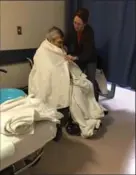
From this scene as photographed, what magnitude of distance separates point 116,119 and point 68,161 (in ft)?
2.88

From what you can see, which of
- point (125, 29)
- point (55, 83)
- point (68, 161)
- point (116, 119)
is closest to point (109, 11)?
point (125, 29)

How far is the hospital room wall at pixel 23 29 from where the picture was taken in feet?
7.32

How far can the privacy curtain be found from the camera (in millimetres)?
2217

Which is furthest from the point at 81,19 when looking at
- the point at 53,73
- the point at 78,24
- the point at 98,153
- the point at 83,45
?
the point at 98,153

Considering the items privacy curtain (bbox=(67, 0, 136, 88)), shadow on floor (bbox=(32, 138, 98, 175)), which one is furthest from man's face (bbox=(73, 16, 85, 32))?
shadow on floor (bbox=(32, 138, 98, 175))

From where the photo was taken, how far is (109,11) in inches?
91.5

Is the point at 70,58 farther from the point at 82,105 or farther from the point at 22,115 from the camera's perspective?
the point at 22,115

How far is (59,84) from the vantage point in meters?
2.08

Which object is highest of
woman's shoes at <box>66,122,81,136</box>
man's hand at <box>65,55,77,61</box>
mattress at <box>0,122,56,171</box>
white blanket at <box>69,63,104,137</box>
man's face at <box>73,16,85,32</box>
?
man's face at <box>73,16,85,32</box>

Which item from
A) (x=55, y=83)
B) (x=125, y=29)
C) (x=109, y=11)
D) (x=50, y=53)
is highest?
(x=109, y=11)

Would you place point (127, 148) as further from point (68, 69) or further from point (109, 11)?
point (109, 11)

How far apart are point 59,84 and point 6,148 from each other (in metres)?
1.13

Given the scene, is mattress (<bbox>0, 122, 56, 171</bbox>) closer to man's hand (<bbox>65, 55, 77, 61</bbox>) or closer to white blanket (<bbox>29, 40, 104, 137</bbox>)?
white blanket (<bbox>29, 40, 104, 137</bbox>)

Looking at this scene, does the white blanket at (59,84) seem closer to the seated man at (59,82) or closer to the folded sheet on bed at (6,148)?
the seated man at (59,82)
